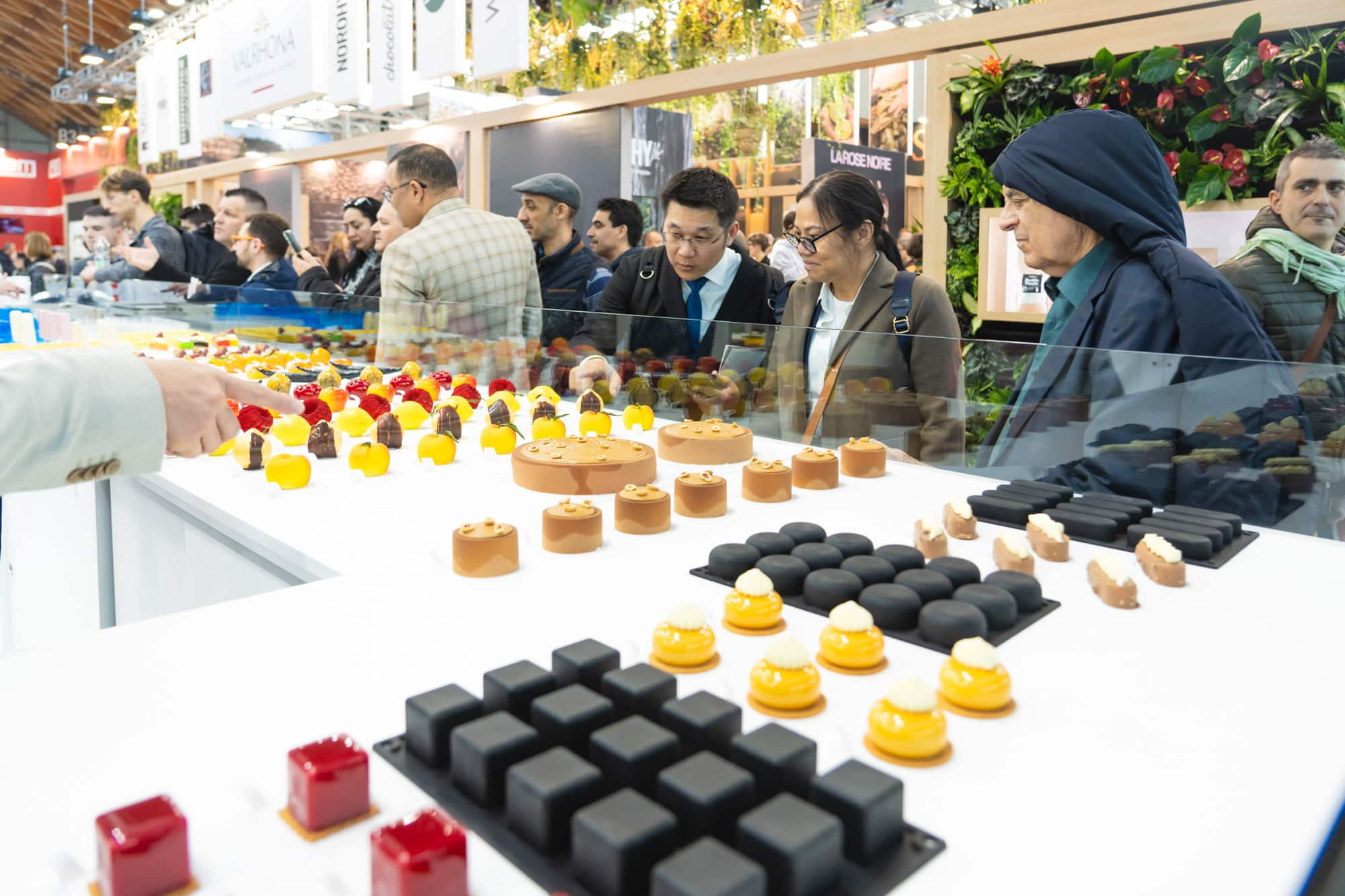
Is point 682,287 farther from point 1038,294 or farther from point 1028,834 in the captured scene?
point 1028,834

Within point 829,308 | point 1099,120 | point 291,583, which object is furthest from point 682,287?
point 291,583

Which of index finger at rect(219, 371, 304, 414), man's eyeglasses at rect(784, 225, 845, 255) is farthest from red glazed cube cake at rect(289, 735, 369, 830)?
man's eyeglasses at rect(784, 225, 845, 255)

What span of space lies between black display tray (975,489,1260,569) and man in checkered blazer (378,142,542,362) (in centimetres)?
160

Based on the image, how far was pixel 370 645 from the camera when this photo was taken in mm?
1037

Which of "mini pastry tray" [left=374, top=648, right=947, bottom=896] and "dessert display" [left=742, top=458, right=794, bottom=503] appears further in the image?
"dessert display" [left=742, top=458, right=794, bottom=503]

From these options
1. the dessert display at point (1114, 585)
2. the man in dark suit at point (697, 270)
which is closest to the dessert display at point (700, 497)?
the dessert display at point (1114, 585)

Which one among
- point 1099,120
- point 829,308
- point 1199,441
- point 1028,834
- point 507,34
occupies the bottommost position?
point 1028,834

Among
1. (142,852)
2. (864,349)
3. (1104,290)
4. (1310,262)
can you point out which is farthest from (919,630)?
(1310,262)

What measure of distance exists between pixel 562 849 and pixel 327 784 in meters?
0.17

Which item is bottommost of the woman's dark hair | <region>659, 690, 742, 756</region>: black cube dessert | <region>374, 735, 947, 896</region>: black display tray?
<region>374, 735, 947, 896</region>: black display tray

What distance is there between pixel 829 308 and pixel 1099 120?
3.82 feet

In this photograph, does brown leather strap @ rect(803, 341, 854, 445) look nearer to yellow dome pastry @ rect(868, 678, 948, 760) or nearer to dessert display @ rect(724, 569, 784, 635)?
dessert display @ rect(724, 569, 784, 635)

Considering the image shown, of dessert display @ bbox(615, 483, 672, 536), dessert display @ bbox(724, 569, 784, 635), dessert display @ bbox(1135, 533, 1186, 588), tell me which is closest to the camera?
dessert display @ bbox(724, 569, 784, 635)

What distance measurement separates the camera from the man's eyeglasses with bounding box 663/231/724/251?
3396mm
